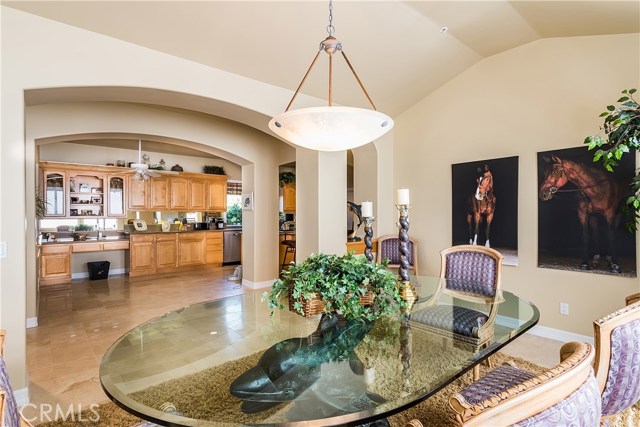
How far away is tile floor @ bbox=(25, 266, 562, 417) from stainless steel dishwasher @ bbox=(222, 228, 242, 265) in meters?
1.21

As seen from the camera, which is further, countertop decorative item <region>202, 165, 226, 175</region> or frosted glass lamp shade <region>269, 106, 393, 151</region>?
countertop decorative item <region>202, 165, 226, 175</region>

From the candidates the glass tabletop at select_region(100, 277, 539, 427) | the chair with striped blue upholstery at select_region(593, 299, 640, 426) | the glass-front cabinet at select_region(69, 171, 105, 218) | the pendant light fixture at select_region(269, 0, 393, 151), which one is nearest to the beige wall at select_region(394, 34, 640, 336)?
the glass tabletop at select_region(100, 277, 539, 427)

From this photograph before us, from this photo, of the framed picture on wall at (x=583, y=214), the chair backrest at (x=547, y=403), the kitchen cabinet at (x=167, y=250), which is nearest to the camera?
the chair backrest at (x=547, y=403)

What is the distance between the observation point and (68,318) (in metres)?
4.10

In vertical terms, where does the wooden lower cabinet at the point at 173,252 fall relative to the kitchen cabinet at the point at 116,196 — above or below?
below

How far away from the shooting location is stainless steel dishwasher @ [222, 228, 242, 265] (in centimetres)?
793

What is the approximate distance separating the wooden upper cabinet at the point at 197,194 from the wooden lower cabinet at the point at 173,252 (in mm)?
638

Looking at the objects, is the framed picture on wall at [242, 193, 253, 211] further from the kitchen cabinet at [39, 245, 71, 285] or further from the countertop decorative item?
the kitchen cabinet at [39, 245, 71, 285]

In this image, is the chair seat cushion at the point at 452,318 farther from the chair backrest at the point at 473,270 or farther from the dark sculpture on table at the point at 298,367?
the chair backrest at the point at 473,270

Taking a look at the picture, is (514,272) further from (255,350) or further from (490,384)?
(255,350)

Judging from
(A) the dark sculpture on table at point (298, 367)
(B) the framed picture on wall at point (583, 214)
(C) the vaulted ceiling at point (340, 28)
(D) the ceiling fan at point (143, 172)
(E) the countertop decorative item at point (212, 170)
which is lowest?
(A) the dark sculpture on table at point (298, 367)

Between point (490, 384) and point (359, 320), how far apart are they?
0.69m

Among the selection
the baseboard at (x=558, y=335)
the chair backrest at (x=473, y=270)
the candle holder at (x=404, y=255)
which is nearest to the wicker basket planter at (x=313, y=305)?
the candle holder at (x=404, y=255)

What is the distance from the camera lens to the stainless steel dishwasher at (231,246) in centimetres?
793
